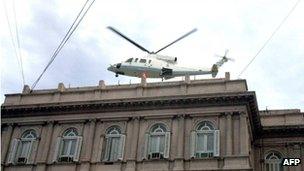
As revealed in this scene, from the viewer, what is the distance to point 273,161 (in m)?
28.3

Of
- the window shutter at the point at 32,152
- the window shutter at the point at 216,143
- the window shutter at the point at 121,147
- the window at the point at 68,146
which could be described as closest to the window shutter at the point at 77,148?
the window at the point at 68,146

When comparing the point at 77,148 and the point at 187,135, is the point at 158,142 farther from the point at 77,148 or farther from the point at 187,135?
the point at 77,148

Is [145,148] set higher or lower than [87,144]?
lower

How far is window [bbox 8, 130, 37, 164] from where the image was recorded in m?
27.3

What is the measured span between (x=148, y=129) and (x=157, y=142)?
982mm

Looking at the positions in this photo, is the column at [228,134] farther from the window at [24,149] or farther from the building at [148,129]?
the window at [24,149]

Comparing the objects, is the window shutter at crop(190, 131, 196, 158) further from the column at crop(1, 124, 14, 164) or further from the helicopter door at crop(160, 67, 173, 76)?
the column at crop(1, 124, 14, 164)

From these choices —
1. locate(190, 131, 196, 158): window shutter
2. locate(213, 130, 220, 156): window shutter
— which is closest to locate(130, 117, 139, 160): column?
locate(190, 131, 196, 158): window shutter

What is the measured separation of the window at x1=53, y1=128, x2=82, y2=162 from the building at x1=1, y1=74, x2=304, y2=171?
60 millimetres


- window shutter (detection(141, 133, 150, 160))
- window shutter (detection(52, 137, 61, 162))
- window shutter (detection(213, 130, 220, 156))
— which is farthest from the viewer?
window shutter (detection(52, 137, 61, 162))

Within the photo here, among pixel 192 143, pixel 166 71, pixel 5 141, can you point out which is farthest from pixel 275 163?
pixel 5 141

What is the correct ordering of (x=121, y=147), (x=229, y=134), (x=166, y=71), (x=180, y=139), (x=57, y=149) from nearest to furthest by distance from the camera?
(x=229, y=134) → (x=180, y=139) → (x=121, y=147) → (x=57, y=149) → (x=166, y=71)

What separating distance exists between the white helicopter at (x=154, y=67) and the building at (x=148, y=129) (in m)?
4.02

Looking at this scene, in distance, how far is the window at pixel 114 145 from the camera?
2589cm
